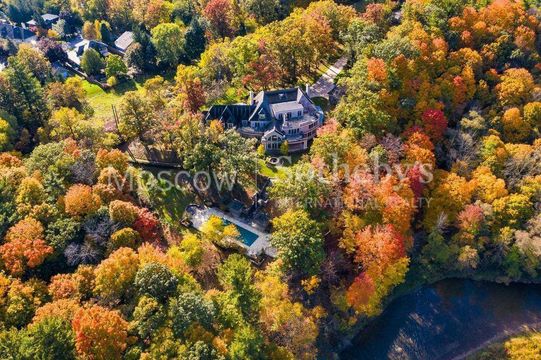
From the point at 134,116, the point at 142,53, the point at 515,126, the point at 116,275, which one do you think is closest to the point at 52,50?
the point at 142,53

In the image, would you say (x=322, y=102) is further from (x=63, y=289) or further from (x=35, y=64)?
(x=35, y=64)

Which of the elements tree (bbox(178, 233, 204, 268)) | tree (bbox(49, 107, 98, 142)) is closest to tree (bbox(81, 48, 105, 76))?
tree (bbox(49, 107, 98, 142))

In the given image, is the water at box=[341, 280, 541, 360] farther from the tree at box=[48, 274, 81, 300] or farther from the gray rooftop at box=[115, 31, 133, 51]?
the gray rooftop at box=[115, 31, 133, 51]

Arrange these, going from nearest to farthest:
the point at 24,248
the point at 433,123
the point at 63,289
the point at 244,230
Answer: the point at 63,289
the point at 24,248
the point at 244,230
the point at 433,123

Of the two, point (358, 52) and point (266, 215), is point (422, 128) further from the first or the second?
point (266, 215)

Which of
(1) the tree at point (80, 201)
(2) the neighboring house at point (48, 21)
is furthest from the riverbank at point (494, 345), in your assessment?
(2) the neighboring house at point (48, 21)

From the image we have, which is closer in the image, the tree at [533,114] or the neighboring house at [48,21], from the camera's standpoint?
the tree at [533,114]

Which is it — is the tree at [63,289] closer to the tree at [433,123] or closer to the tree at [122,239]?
the tree at [122,239]
